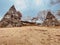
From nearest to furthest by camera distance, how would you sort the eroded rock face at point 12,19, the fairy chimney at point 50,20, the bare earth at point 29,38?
the bare earth at point 29,38 → the eroded rock face at point 12,19 → the fairy chimney at point 50,20

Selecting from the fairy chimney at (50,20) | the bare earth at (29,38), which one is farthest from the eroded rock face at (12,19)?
the bare earth at (29,38)

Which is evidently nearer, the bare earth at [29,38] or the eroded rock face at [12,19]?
the bare earth at [29,38]

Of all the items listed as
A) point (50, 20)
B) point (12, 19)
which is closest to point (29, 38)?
point (12, 19)

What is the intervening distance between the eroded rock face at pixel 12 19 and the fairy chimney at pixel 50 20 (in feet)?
5.19

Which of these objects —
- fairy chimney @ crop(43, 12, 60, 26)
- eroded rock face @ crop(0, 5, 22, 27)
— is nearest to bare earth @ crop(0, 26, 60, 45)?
eroded rock face @ crop(0, 5, 22, 27)

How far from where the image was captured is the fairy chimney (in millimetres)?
9081

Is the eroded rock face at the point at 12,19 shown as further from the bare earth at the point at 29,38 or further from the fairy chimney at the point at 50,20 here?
the bare earth at the point at 29,38

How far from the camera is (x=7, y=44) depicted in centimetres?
504

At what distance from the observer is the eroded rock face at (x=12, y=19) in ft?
28.4

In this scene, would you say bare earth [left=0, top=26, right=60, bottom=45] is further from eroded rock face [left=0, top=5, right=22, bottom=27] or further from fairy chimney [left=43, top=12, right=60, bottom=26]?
fairy chimney [left=43, top=12, right=60, bottom=26]

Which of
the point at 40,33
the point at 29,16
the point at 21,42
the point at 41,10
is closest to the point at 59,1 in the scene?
the point at 41,10

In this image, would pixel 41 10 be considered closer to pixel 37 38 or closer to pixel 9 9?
pixel 9 9

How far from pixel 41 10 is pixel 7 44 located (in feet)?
16.1

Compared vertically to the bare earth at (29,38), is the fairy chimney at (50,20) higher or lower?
higher
